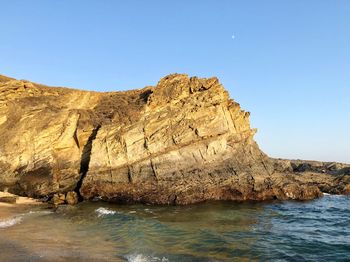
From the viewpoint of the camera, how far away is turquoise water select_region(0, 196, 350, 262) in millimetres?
15500

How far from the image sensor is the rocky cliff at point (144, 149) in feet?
101

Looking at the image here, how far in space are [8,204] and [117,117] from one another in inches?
504

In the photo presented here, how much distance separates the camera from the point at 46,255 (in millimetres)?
14508

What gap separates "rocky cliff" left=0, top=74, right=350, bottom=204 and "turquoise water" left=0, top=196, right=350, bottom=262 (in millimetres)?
2506

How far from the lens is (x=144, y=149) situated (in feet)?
104

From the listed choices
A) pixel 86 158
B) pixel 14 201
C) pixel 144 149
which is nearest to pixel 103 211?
pixel 144 149

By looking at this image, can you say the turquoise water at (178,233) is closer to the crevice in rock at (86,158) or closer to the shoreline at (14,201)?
the shoreline at (14,201)

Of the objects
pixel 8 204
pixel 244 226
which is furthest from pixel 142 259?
pixel 8 204

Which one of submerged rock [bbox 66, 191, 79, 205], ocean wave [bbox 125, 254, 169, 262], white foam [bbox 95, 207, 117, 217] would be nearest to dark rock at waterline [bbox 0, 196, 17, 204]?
submerged rock [bbox 66, 191, 79, 205]

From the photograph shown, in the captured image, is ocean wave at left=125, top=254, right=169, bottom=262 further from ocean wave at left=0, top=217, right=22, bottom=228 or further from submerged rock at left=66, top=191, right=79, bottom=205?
submerged rock at left=66, top=191, right=79, bottom=205

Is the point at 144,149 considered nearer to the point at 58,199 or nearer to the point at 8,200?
the point at 58,199

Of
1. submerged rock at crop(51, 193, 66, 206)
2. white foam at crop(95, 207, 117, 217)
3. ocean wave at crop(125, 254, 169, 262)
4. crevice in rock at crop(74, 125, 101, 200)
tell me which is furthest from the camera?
crevice in rock at crop(74, 125, 101, 200)

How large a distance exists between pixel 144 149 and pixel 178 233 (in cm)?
1318

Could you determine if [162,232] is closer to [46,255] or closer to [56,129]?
[46,255]
